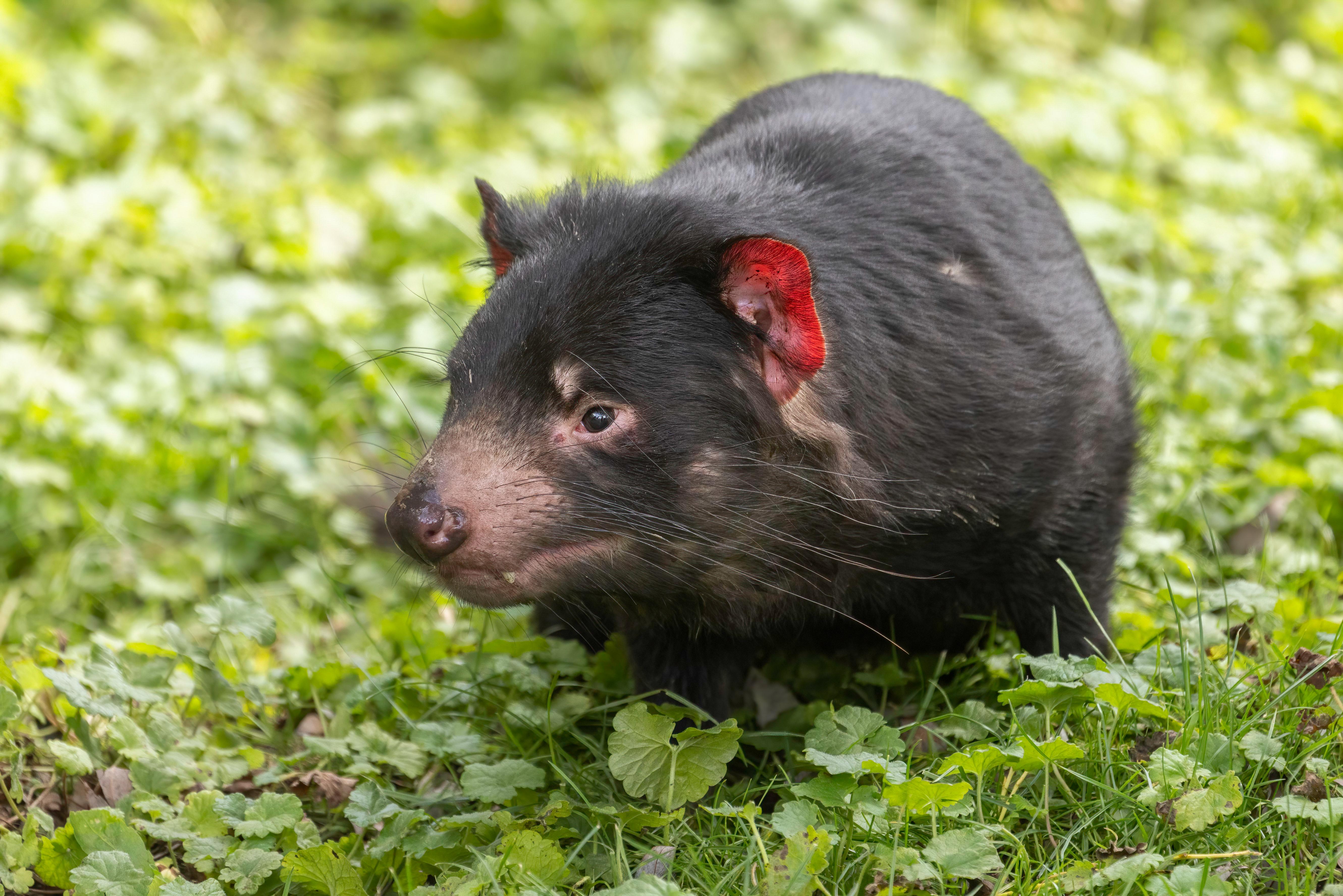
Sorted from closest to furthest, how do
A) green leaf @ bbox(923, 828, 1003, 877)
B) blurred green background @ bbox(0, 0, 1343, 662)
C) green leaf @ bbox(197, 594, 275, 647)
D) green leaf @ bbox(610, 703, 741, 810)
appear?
green leaf @ bbox(923, 828, 1003, 877), green leaf @ bbox(610, 703, 741, 810), green leaf @ bbox(197, 594, 275, 647), blurred green background @ bbox(0, 0, 1343, 662)

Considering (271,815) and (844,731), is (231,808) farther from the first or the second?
(844,731)

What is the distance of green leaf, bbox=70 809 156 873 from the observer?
8.84 ft

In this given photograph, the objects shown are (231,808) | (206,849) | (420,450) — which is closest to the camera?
(206,849)

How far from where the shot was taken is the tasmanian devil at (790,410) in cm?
264

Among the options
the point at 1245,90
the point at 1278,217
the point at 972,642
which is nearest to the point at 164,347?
the point at 972,642

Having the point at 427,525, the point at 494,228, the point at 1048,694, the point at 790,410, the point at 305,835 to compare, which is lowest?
the point at 305,835

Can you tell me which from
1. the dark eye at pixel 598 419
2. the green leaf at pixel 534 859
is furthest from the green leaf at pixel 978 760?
the dark eye at pixel 598 419

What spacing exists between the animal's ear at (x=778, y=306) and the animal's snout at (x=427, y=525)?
2.24ft

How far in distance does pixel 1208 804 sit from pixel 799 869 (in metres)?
0.77

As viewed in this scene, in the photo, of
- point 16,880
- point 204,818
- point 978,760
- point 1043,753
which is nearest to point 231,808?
point 204,818

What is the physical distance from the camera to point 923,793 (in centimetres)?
250

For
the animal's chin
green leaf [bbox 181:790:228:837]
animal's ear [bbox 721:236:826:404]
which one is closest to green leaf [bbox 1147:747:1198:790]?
animal's ear [bbox 721:236:826:404]

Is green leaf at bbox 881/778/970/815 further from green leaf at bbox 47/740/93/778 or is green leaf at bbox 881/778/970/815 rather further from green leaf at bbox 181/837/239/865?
green leaf at bbox 47/740/93/778

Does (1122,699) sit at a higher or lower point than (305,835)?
higher
